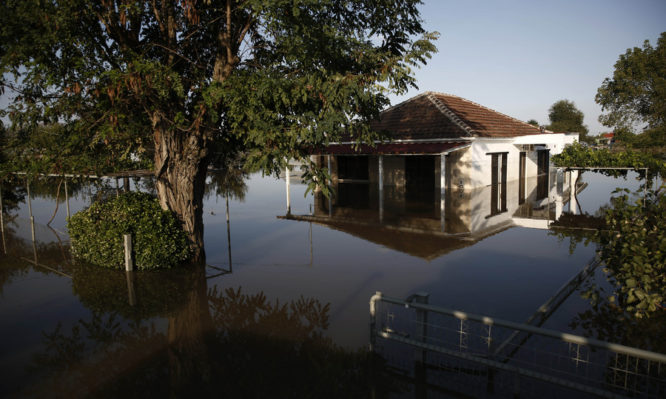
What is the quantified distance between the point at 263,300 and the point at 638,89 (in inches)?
2134

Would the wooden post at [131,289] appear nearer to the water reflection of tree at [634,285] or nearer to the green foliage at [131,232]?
the green foliage at [131,232]

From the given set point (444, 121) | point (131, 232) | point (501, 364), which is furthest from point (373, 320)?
point (444, 121)

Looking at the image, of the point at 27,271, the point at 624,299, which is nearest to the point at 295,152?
the point at 624,299

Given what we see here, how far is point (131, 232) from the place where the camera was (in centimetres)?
977

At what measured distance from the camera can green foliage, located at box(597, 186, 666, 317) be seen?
254 inches

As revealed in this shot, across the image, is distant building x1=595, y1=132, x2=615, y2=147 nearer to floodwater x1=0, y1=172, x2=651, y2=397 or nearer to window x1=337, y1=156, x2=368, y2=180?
window x1=337, y1=156, x2=368, y2=180

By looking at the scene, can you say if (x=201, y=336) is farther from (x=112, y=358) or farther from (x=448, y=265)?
(x=448, y=265)

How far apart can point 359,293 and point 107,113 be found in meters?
6.55

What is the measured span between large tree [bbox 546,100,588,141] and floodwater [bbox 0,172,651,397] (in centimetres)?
5798

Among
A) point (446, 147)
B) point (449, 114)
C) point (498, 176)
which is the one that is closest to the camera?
point (446, 147)

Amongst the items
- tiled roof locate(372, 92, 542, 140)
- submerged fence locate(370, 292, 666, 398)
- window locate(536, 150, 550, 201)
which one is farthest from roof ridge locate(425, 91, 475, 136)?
submerged fence locate(370, 292, 666, 398)

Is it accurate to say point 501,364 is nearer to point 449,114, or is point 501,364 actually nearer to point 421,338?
point 421,338

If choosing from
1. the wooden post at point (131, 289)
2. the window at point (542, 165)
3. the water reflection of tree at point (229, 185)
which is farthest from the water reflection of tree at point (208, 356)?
the window at point (542, 165)

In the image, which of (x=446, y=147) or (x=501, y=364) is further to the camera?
(x=446, y=147)
